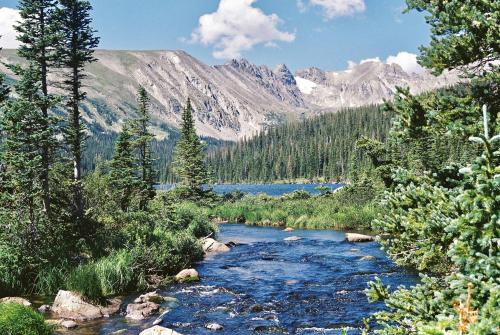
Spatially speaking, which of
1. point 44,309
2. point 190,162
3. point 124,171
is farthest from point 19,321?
point 190,162

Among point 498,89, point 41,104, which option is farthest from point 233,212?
point 498,89

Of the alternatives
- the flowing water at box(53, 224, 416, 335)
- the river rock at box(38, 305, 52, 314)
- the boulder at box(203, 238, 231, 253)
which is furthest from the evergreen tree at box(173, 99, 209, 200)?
the river rock at box(38, 305, 52, 314)

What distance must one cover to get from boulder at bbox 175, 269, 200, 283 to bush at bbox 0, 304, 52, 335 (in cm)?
1076

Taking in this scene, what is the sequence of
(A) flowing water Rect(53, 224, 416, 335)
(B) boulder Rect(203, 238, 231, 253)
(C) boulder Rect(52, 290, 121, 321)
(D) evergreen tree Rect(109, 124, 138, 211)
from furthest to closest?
(D) evergreen tree Rect(109, 124, 138, 211) < (B) boulder Rect(203, 238, 231, 253) < (C) boulder Rect(52, 290, 121, 321) < (A) flowing water Rect(53, 224, 416, 335)

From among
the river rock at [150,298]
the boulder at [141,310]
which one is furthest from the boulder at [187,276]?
the boulder at [141,310]

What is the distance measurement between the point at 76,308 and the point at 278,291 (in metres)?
9.87

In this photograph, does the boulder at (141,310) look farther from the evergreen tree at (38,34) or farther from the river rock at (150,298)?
the evergreen tree at (38,34)

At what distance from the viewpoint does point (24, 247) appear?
19.8m

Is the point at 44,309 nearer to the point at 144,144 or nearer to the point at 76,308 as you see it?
the point at 76,308

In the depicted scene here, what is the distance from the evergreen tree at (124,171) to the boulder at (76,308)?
712 inches

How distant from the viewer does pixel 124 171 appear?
1550 inches

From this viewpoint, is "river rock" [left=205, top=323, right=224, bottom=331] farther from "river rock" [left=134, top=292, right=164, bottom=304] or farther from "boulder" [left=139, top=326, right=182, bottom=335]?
"river rock" [left=134, top=292, right=164, bottom=304]

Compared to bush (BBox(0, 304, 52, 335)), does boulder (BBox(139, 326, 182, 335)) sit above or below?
below

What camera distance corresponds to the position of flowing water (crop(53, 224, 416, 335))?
17.3m
